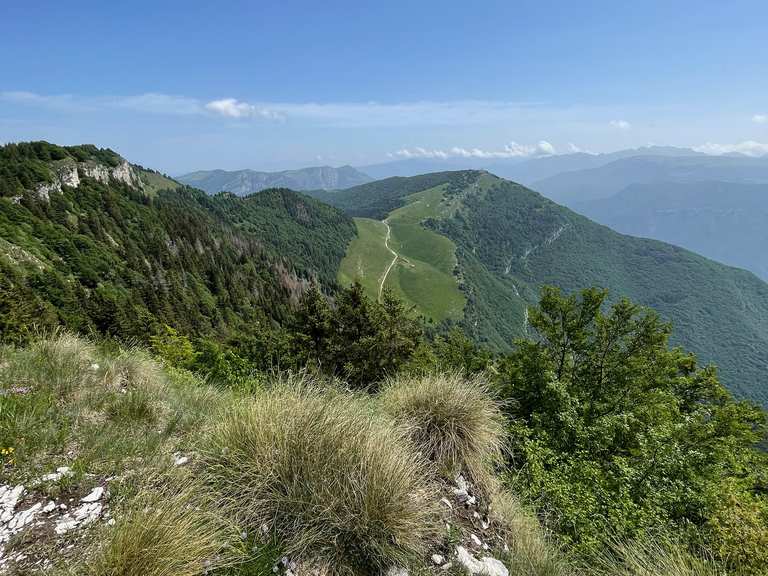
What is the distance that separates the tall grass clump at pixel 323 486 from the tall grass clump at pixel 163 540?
13.7 inches

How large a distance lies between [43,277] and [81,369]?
220 ft

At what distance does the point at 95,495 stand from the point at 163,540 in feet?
4.24

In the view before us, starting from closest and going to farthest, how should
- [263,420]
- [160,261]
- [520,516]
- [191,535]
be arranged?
[191,535] < [263,420] < [520,516] < [160,261]

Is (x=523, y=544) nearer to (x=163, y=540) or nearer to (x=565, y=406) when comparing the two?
(x=163, y=540)

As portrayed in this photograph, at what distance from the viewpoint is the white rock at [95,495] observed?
11.5 feet

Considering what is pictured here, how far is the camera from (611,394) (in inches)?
555

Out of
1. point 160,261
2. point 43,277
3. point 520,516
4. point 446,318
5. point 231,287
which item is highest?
point 520,516

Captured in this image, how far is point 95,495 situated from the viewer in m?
3.55

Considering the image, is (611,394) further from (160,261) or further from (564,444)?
(160,261)

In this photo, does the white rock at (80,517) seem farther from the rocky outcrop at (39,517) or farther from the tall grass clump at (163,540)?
the tall grass clump at (163,540)

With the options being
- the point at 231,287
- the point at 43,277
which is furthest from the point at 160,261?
the point at 43,277

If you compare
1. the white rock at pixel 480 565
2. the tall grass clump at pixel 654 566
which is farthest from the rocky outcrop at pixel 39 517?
the tall grass clump at pixel 654 566

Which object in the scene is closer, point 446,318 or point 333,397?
point 333,397

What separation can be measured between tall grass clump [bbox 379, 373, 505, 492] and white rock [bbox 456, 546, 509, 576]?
1.35 m
